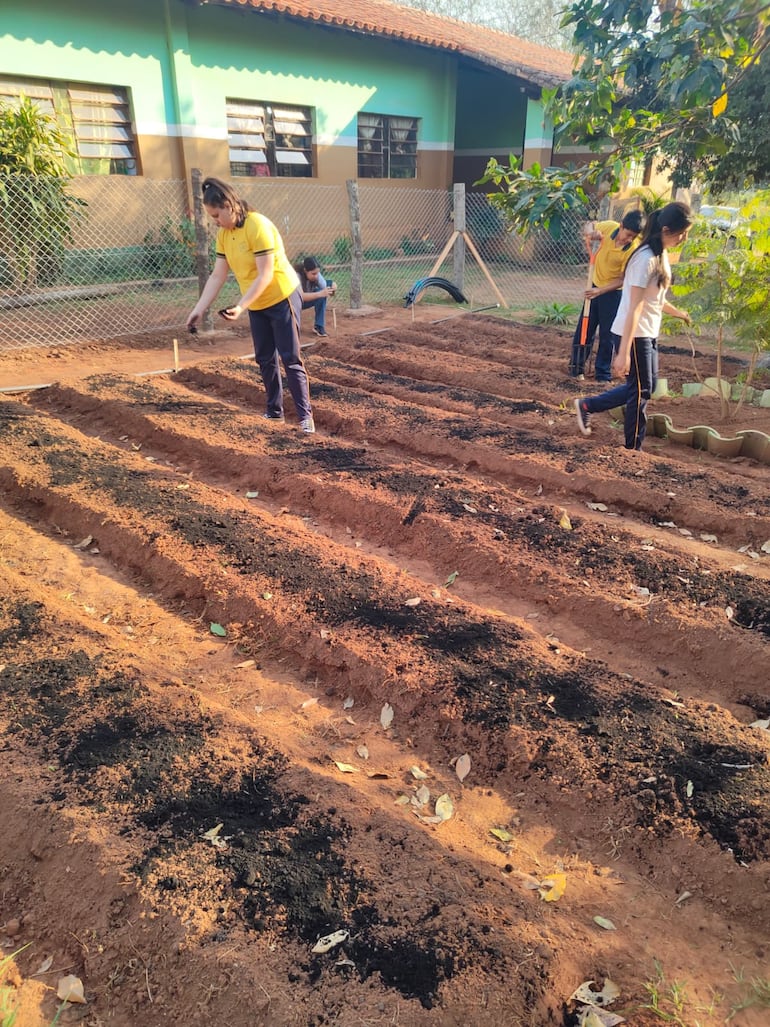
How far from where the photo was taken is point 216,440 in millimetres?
5309

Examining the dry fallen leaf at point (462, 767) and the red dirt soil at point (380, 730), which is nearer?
the red dirt soil at point (380, 730)

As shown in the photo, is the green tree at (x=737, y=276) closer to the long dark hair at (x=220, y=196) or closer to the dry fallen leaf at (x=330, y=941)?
the long dark hair at (x=220, y=196)

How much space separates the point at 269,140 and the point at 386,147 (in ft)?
11.4

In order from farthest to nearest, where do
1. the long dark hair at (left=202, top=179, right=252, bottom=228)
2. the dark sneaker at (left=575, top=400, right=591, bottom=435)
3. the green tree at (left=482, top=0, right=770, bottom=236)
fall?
the dark sneaker at (left=575, top=400, right=591, bottom=435) → the long dark hair at (left=202, top=179, right=252, bottom=228) → the green tree at (left=482, top=0, right=770, bottom=236)

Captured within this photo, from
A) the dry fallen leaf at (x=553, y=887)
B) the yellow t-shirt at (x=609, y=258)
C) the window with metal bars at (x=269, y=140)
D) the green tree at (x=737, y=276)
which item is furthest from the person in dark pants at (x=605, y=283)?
the window with metal bars at (x=269, y=140)

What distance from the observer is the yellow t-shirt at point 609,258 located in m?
6.56

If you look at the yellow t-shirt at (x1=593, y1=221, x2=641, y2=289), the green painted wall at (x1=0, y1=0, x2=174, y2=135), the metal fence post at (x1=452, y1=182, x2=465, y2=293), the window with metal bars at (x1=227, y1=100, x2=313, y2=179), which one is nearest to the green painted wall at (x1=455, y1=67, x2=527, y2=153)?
the window with metal bars at (x1=227, y1=100, x2=313, y2=179)

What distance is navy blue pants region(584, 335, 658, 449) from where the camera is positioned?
4.82m

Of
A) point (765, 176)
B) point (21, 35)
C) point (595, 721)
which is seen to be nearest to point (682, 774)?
point (595, 721)

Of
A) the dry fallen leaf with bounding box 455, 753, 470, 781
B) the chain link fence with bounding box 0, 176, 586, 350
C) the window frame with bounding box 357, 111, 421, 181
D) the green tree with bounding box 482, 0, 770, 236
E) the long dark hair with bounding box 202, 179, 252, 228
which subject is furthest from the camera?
the window frame with bounding box 357, 111, 421, 181

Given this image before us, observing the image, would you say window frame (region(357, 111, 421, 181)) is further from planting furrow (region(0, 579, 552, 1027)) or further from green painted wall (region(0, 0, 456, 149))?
planting furrow (region(0, 579, 552, 1027))

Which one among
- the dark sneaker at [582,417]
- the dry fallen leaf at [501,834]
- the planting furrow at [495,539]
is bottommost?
the dry fallen leaf at [501,834]

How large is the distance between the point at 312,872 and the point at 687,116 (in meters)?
4.57

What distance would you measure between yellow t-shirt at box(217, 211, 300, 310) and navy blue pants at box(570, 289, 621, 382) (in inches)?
133
